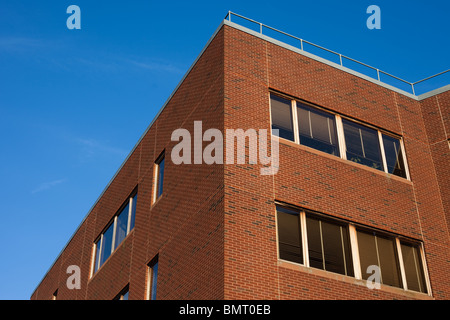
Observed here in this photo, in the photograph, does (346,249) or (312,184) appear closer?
(346,249)

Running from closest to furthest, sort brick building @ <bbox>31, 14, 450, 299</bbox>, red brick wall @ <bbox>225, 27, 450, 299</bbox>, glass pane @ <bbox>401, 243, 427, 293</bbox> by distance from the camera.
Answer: red brick wall @ <bbox>225, 27, 450, 299</bbox> < brick building @ <bbox>31, 14, 450, 299</bbox> < glass pane @ <bbox>401, 243, 427, 293</bbox>

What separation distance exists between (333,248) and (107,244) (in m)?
11.6

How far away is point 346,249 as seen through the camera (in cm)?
1680

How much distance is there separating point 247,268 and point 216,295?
40.8 inches

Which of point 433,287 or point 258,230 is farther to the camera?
point 433,287

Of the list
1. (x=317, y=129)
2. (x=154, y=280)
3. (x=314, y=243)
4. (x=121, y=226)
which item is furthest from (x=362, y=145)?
(x=121, y=226)

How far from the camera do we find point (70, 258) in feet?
95.6

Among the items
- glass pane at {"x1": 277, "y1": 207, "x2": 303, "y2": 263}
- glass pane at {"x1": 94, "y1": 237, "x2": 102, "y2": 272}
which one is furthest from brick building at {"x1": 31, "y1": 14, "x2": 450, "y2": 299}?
glass pane at {"x1": 94, "y1": 237, "x2": 102, "y2": 272}

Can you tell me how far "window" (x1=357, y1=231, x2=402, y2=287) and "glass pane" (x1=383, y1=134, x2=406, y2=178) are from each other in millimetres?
2884

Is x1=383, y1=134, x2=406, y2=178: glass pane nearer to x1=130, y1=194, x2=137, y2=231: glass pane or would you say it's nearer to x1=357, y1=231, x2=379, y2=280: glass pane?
x1=357, y1=231, x2=379, y2=280: glass pane

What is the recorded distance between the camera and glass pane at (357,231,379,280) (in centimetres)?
1678

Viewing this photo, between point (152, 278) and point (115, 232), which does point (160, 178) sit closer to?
point (152, 278)
